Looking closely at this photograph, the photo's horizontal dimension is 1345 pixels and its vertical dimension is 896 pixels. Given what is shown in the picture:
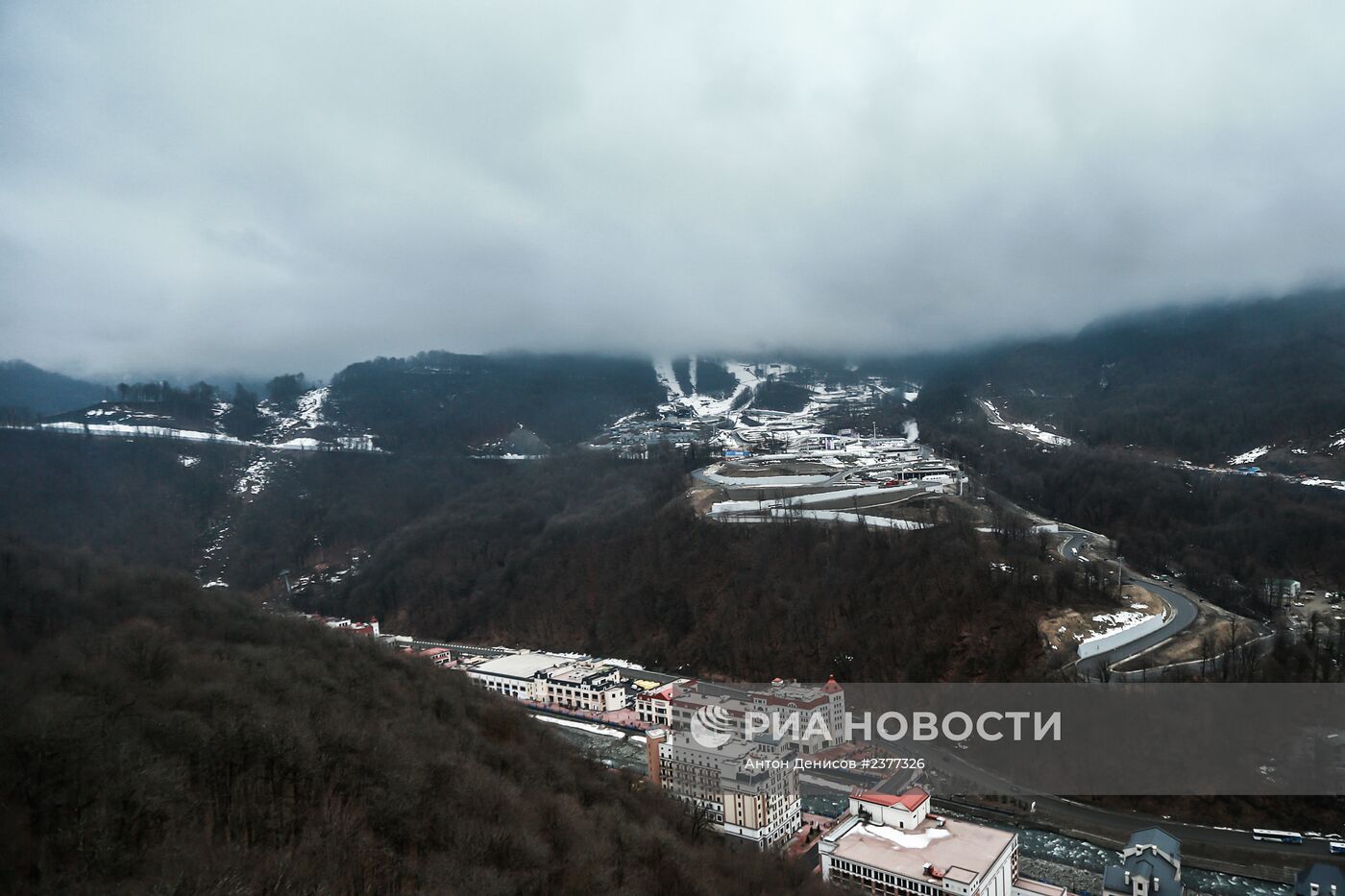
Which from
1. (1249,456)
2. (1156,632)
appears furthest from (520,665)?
(1249,456)

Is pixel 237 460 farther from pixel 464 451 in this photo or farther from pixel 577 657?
pixel 577 657

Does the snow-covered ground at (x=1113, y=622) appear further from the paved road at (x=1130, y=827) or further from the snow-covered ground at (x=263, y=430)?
the snow-covered ground at (x=263, y=430)

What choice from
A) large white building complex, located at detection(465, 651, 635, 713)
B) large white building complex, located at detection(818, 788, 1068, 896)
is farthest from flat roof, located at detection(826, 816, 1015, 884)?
large white building complex, located at detection(465, 651, 635, 713)

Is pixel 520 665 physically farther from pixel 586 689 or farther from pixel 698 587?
pixel 698 587

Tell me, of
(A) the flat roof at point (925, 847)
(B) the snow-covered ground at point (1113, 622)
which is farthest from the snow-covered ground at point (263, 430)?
(A) the flat roof at point (925, 847)

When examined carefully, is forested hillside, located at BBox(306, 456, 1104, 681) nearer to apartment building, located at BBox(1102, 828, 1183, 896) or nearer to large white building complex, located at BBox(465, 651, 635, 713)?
large white building complex, located at BBox(465, 651, 635, 713)
